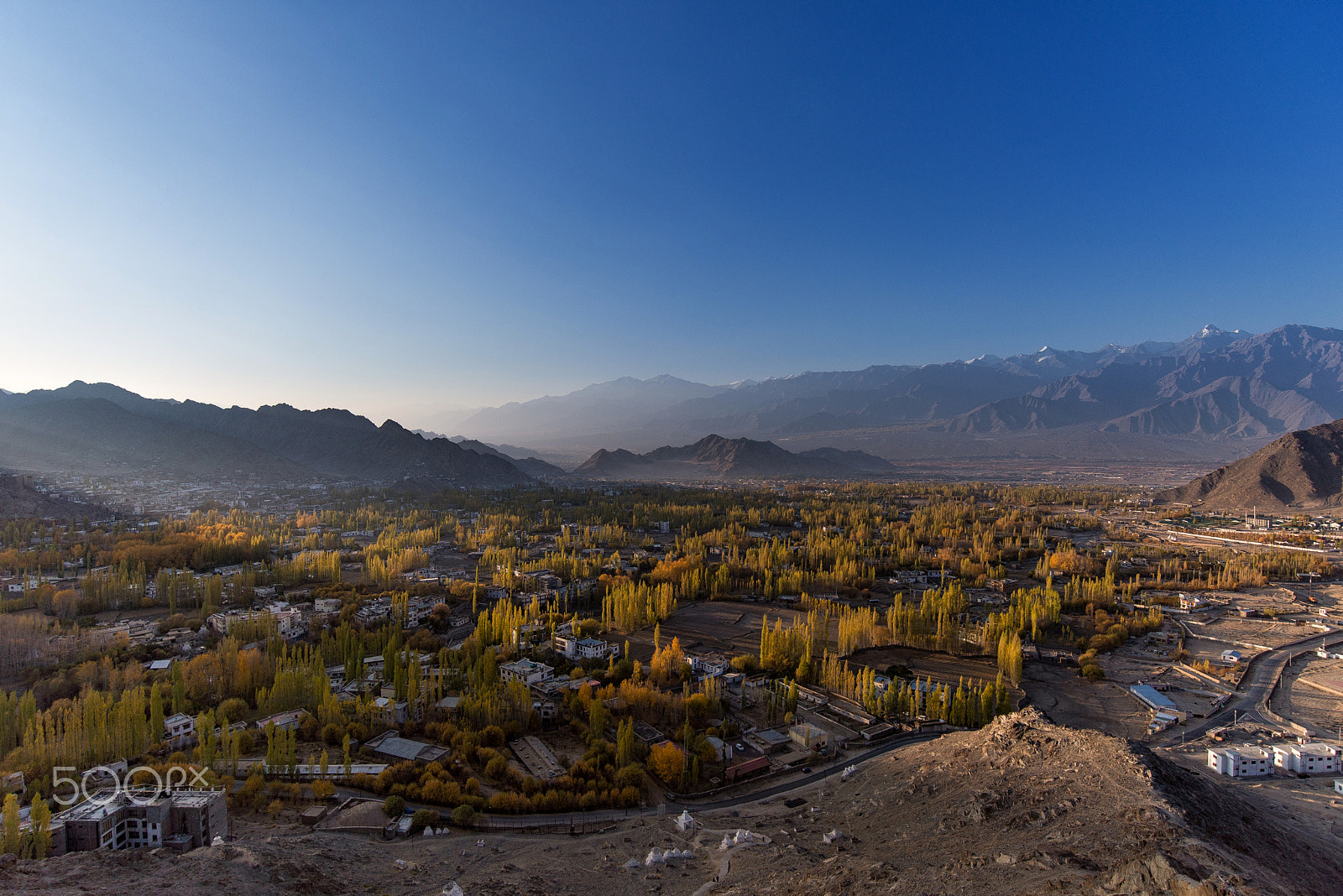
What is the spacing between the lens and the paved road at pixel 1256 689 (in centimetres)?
2571

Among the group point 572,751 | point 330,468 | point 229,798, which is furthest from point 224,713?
point 330,468

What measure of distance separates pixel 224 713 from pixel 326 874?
1471 centimetres

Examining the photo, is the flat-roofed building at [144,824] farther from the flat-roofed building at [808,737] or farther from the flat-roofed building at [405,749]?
the flat-roofed building at [808,737]

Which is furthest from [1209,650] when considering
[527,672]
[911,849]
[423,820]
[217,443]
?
[217,443]

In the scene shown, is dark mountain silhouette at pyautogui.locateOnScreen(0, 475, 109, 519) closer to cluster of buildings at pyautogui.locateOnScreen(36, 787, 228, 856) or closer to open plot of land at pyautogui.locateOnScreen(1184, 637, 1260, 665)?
cluster of buildings at pyautogui.locateOnScreen(36, 787, 228, 856)

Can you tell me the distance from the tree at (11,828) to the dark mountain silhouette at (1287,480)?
426ft

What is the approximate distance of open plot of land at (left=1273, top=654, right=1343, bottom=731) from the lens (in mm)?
27094

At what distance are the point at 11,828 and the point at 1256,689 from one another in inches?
1860

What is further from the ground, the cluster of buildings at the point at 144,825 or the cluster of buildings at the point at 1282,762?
the cluster of buildings at the point at 144,825

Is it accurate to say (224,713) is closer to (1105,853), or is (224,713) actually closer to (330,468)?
(1105,853)

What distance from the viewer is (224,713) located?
25.0 m

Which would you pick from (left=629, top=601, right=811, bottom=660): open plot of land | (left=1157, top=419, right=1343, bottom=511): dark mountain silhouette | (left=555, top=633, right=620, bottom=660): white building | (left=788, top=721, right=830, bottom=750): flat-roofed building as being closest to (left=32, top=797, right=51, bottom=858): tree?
(left=555, top=633, right=620, bottom=660): white building

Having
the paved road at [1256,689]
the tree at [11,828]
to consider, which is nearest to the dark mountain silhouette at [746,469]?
the paved road at [1256,689]

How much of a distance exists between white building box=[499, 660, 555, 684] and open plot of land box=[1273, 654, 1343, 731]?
33.2 meters
